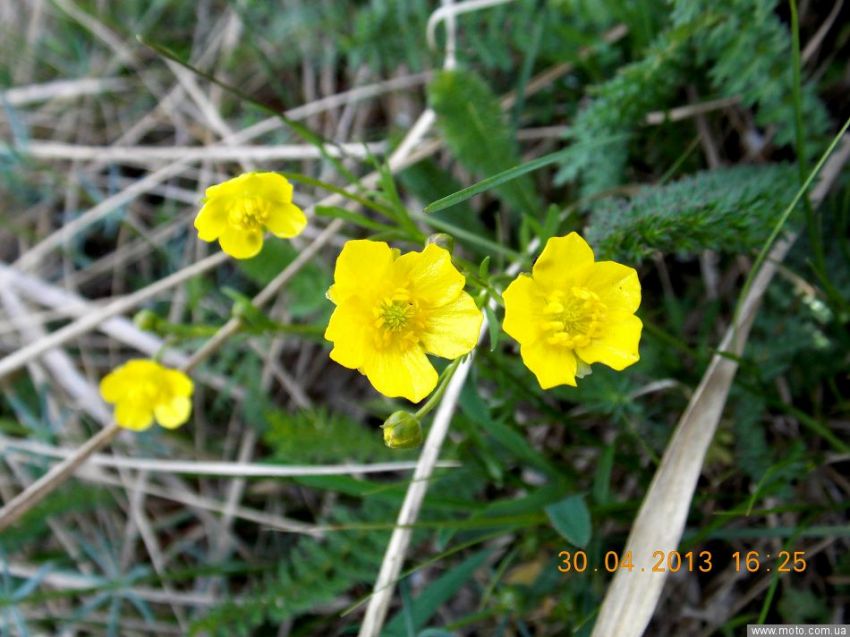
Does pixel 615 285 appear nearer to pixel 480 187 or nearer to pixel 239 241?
pixel 480 187

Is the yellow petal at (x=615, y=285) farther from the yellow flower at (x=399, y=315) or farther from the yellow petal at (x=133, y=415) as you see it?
the yellow petal at (x=133, y=415)

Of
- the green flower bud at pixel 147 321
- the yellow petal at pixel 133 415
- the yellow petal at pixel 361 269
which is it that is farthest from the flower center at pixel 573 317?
the yellow petal at pixel 133 415

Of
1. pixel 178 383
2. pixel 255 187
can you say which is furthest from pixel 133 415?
pixel 255 187

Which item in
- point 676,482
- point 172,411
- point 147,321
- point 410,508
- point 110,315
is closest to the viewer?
point 676,482

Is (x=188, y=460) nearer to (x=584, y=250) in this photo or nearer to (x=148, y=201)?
(x=148, y=201)

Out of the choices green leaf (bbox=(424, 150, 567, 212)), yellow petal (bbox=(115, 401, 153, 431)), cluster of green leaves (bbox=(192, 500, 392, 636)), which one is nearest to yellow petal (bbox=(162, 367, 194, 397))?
yellow petal (bbox=(115, 401, 153, 431))

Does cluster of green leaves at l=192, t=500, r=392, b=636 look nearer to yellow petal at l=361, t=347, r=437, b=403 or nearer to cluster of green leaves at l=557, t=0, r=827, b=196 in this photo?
yellow petal at l=361, t=347, r=437, b=403

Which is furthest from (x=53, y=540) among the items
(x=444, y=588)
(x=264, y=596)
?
(x=444, y=588)
